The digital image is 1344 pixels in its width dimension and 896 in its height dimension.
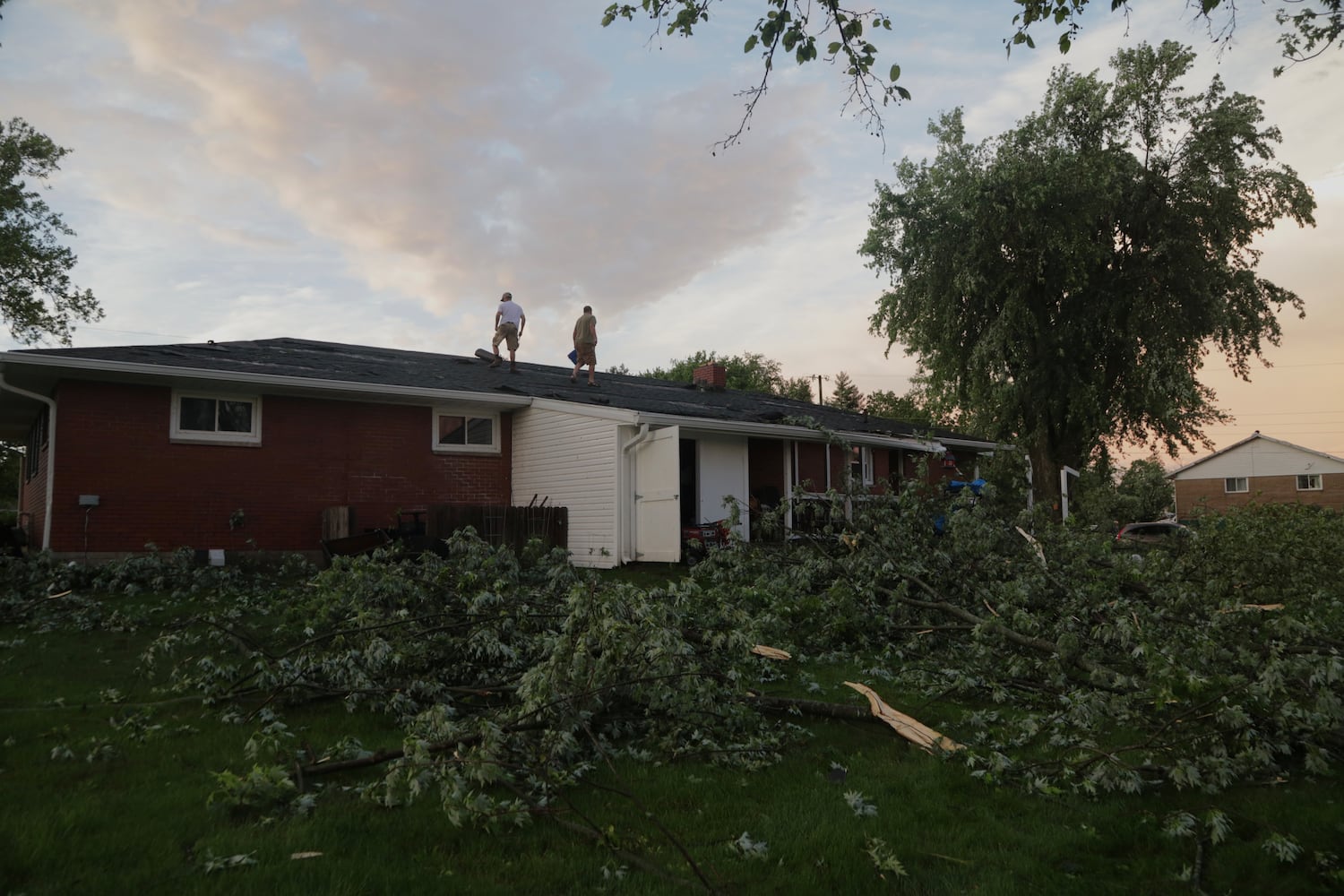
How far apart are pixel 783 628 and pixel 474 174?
11.1 metres

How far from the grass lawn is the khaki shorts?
45.1 ft

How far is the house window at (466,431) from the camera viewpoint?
1431 cm

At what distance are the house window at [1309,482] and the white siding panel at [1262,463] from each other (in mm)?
247

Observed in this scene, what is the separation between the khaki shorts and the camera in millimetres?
17406

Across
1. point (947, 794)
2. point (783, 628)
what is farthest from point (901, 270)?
point (947, 794)

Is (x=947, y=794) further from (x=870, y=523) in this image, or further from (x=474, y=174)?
(x=474, y=174)

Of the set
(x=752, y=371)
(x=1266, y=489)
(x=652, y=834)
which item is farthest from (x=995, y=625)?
(x=752, y=371)

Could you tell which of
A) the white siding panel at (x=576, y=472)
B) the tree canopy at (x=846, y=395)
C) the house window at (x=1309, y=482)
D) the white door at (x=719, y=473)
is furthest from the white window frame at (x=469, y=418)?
the tree canopy at (x=846, y=395)

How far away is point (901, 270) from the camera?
80.8ft

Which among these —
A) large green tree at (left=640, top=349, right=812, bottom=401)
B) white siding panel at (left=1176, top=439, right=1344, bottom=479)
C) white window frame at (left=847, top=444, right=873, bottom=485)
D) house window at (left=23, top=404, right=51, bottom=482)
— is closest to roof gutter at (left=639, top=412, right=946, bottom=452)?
white window frame at (left=847, top=444, right=873, bottom=485)

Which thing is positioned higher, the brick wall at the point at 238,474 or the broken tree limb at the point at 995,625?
the brick wall at the point at 238,474

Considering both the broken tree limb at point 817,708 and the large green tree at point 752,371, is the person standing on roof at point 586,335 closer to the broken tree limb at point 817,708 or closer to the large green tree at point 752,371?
the broken tree limb at point 817,708

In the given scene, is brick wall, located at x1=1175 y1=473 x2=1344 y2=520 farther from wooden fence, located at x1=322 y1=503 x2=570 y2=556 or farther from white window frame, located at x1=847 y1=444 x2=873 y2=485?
wooden fence, located at x1=322 y1=503 x2=570 y2=556

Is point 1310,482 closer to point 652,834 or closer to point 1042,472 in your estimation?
point 1042,472
